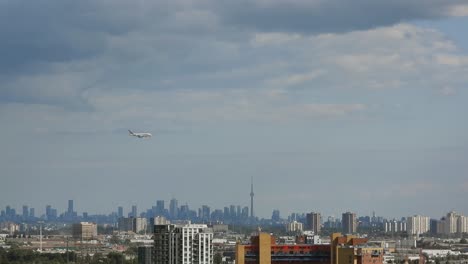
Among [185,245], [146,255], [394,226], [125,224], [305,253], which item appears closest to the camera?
[185,245]

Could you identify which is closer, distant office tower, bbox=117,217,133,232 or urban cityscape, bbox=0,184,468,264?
urban cityscape, bbox=0,184,468,264

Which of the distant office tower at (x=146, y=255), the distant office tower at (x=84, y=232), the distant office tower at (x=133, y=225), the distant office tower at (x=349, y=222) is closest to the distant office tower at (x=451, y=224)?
the distant office tower at (x=349, y=222)

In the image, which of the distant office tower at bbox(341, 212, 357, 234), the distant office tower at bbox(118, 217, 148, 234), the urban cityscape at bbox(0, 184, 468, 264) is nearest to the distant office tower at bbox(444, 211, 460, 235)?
the urban cityscape at bbox(0, 184, 468, 264)

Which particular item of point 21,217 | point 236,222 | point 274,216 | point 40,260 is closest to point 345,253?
point 40,260

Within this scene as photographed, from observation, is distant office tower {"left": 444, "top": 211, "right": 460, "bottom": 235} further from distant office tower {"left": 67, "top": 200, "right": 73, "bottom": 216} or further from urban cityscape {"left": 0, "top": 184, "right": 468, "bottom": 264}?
distant office tower {"left": 67, "top": 200, "right": 73, "bottom": 216}

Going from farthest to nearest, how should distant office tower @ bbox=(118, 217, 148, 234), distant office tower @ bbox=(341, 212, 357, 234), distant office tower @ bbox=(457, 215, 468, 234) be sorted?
distant office tower @ bbox=(457, 215, 468, 234)
distant office tower @ bbox=(118, 217, 148, 234)
distant office tower @ bbox=(341, 212, 357, 234)

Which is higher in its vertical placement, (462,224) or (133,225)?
(462,224)

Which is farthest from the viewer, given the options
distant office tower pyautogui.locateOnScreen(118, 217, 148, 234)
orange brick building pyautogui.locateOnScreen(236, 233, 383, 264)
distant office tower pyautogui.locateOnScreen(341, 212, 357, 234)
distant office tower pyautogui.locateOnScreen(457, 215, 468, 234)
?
distant office tower pyautogui.locateOnScreen(457, 215, 468, 234)

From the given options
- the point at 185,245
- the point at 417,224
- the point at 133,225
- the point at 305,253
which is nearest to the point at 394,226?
the point at 417,224

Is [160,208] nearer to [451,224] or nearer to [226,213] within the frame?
[226,213]
